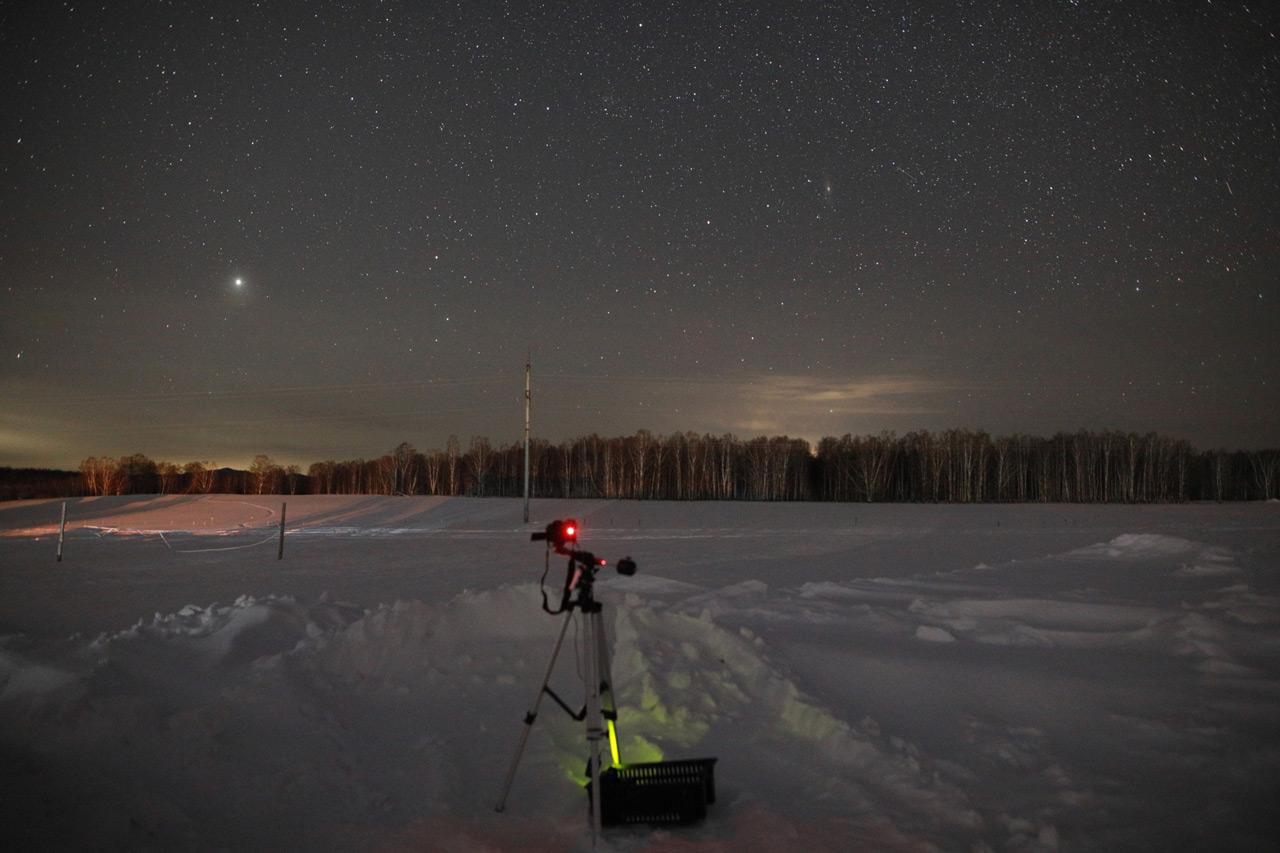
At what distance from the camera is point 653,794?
4.53 m

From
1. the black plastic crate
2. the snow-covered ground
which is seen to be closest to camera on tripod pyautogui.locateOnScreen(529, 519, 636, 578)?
the black plastic crate

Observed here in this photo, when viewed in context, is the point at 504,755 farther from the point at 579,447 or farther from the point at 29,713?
the point at 579,447

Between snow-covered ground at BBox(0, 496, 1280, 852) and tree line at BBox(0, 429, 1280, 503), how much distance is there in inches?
2127

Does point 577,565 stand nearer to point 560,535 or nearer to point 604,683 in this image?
point 560,535

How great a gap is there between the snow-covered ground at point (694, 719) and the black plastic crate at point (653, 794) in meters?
0.12

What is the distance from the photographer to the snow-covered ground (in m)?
4.31

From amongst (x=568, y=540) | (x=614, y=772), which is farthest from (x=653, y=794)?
(x=568, y=540)

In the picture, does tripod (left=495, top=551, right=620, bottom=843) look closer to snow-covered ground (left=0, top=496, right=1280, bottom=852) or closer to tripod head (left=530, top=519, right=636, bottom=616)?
tripod head (left=530, top=519, right=636, bottom=616)

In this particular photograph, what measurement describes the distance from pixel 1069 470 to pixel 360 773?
247 ft

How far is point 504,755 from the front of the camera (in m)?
5.59

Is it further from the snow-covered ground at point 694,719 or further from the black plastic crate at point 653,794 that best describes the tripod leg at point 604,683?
the snow-covered ground at point 694,719

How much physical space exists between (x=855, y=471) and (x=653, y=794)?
67.0 metres

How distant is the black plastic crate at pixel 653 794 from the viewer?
14.8 ft

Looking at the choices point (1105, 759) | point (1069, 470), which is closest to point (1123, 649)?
point (1105, 759)
